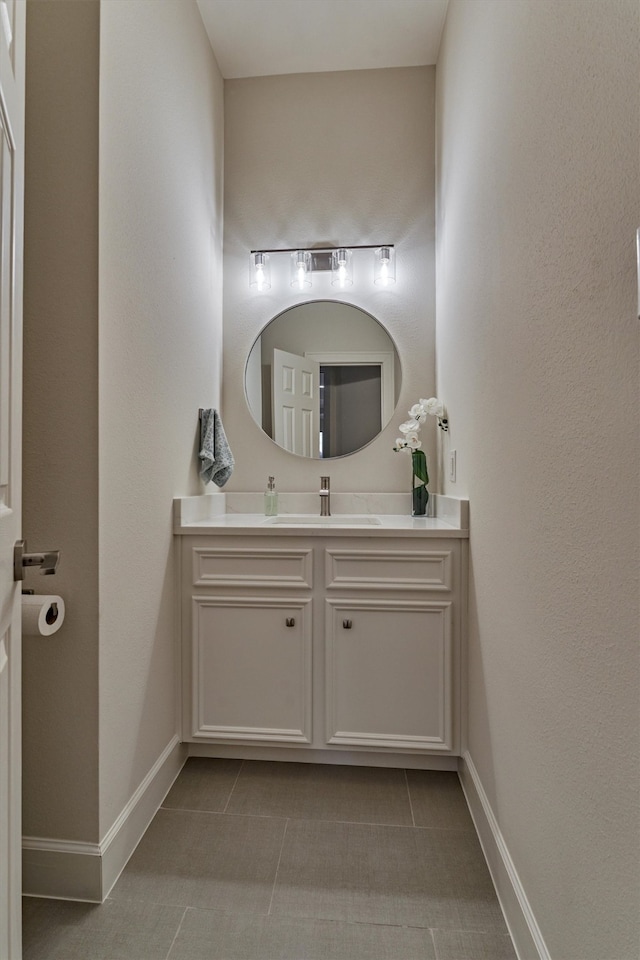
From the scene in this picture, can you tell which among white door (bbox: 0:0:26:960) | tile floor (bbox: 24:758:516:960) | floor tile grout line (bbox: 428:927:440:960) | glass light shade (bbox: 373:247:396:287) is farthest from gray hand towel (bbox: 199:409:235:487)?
floor tile grout line (bbox: 428:927:440:960)

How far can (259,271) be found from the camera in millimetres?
2547

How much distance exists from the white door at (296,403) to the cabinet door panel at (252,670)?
904 millimetres

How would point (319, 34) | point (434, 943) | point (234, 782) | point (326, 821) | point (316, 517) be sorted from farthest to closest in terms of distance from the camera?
point (316, 517) → point (319, 34) → point (234, 782) → point (326, 821) → point (434, 943)

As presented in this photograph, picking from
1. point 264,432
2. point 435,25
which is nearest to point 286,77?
point 435,25

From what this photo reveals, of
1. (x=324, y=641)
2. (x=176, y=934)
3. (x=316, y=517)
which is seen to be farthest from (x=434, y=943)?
(x=316, y=517)

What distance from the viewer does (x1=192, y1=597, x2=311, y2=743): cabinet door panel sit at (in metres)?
1.88

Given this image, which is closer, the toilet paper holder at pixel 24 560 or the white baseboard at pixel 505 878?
the toilet paper holder at pixel 24 560

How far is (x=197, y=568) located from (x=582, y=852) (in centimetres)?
140

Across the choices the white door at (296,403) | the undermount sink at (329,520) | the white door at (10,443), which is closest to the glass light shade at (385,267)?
the white door at (296,403)

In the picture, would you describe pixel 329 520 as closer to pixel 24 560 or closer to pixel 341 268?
pixel 341 268

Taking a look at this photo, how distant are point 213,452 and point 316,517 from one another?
55 centimetres

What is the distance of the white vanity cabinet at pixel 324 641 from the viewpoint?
184 cm

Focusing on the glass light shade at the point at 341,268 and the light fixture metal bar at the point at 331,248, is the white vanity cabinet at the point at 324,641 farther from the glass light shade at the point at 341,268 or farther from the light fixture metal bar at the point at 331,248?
the light fixture metal bar at the point at 331,248

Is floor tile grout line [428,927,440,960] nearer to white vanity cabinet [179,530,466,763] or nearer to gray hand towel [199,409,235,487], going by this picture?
white vanity cabinet [179,530,466,763]
